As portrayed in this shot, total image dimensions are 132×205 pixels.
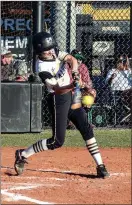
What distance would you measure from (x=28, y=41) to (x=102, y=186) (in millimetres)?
8475

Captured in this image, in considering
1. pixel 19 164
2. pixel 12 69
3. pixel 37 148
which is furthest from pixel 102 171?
pixel 12 69

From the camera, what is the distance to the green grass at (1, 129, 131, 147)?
10.7m

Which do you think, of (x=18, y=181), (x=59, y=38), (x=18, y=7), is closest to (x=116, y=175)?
(x=18, y=181)

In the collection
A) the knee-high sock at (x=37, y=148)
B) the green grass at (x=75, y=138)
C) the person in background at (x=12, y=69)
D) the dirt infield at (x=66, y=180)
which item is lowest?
the green grass at (x=75, y=138)

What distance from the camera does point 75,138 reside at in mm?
11391

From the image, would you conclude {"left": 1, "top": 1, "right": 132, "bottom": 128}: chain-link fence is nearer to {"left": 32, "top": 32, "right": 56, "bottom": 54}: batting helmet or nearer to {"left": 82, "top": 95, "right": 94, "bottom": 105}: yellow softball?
{"left": 82, "top": 95, "right": 94, "bottom": 105}: yellow softball

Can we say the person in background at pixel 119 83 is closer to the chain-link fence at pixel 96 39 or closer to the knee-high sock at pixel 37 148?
the chain-link fence at pixel 96 39

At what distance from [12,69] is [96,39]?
2363 millimetres

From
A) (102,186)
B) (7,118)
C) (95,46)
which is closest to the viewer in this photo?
(102,186)

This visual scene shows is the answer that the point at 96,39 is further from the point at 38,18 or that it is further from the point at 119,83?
the point at 38,18

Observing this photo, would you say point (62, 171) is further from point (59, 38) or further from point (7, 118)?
point (59, 38)

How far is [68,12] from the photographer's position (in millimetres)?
13570

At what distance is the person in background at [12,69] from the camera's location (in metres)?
12.9

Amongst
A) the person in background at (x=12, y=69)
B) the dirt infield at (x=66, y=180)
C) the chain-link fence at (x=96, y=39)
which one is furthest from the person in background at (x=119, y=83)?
the dirt infield at (x=66, y=180)
